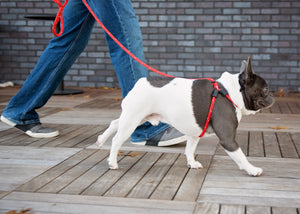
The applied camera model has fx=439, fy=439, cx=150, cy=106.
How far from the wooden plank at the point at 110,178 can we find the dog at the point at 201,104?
231 mm

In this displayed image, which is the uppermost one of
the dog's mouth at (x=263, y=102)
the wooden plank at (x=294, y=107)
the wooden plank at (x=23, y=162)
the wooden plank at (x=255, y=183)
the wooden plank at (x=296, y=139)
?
the dog's mouth at (x=263, y=102)

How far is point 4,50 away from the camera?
295 inches

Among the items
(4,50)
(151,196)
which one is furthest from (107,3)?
(4,50)

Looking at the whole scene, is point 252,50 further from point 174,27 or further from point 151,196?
point 151,196

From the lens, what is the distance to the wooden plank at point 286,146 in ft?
9.80

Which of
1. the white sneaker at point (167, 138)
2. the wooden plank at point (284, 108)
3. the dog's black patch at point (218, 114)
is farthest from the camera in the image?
the wooden plank at point (284, 108)

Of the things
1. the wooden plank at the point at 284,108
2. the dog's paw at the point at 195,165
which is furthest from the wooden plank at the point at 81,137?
the wooden plank at the point at 284,108

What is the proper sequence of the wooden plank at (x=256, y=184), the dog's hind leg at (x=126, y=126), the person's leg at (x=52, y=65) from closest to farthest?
the wooden plank at (x=256, y=184) < the dog's hind leg at (x=126, y=126) < the person's leg at (x=52, y=65)

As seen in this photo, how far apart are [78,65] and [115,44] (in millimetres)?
4344

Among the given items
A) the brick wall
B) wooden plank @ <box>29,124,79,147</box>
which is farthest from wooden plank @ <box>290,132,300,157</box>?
the brick wall

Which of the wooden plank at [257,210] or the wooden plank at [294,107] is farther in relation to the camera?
the wooden plank at [294,107]

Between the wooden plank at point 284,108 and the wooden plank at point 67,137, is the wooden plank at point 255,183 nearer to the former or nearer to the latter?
the wooden plank at point 67,137

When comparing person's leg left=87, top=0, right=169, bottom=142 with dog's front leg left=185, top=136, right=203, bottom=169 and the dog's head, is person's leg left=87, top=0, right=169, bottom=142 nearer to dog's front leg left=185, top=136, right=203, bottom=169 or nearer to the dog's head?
dog's front leg left=185, top=136, right=203, bottom=169

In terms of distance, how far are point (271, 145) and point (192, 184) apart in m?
1.16
